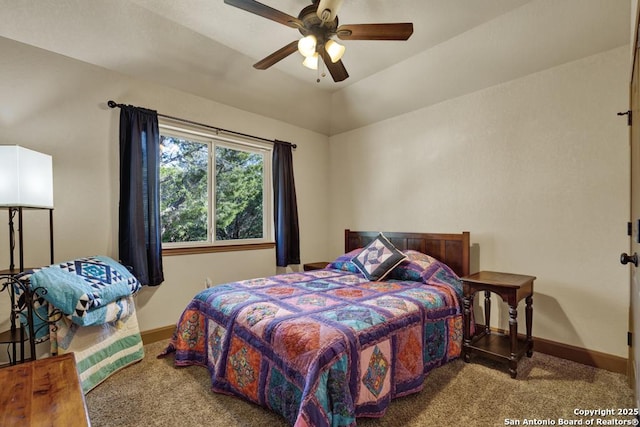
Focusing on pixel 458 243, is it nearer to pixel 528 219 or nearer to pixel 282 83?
pixel 528 219

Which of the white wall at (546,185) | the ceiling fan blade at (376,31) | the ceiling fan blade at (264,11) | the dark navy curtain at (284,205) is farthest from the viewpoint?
the dark navy curtain at (284,205)

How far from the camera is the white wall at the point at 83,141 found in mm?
2270

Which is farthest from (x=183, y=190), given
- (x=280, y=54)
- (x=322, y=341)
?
(x=322, y=341)

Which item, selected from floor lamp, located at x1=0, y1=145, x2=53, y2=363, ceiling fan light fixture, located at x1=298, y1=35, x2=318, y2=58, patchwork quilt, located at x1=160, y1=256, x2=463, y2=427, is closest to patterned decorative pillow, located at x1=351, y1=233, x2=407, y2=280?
patchwork quilt, located at x1=160, y1=256, x2=463, y2=427

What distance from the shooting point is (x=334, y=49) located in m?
2.05

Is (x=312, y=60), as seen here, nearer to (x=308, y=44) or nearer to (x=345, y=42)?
(x=308, y=44)

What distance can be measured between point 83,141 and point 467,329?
3.59 meters

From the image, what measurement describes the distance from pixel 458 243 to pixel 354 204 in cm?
160

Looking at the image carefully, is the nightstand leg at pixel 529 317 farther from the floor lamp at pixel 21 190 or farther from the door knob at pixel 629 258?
the floor lamp at pixel 21 190

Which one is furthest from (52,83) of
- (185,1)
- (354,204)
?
(354,204)

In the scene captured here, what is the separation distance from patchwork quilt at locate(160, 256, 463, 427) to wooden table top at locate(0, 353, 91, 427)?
87 cm

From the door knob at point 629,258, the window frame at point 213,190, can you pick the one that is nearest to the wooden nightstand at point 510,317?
the door knob at point 629,258

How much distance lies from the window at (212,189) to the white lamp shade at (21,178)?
119 centimetres

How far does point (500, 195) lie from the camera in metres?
2.91
